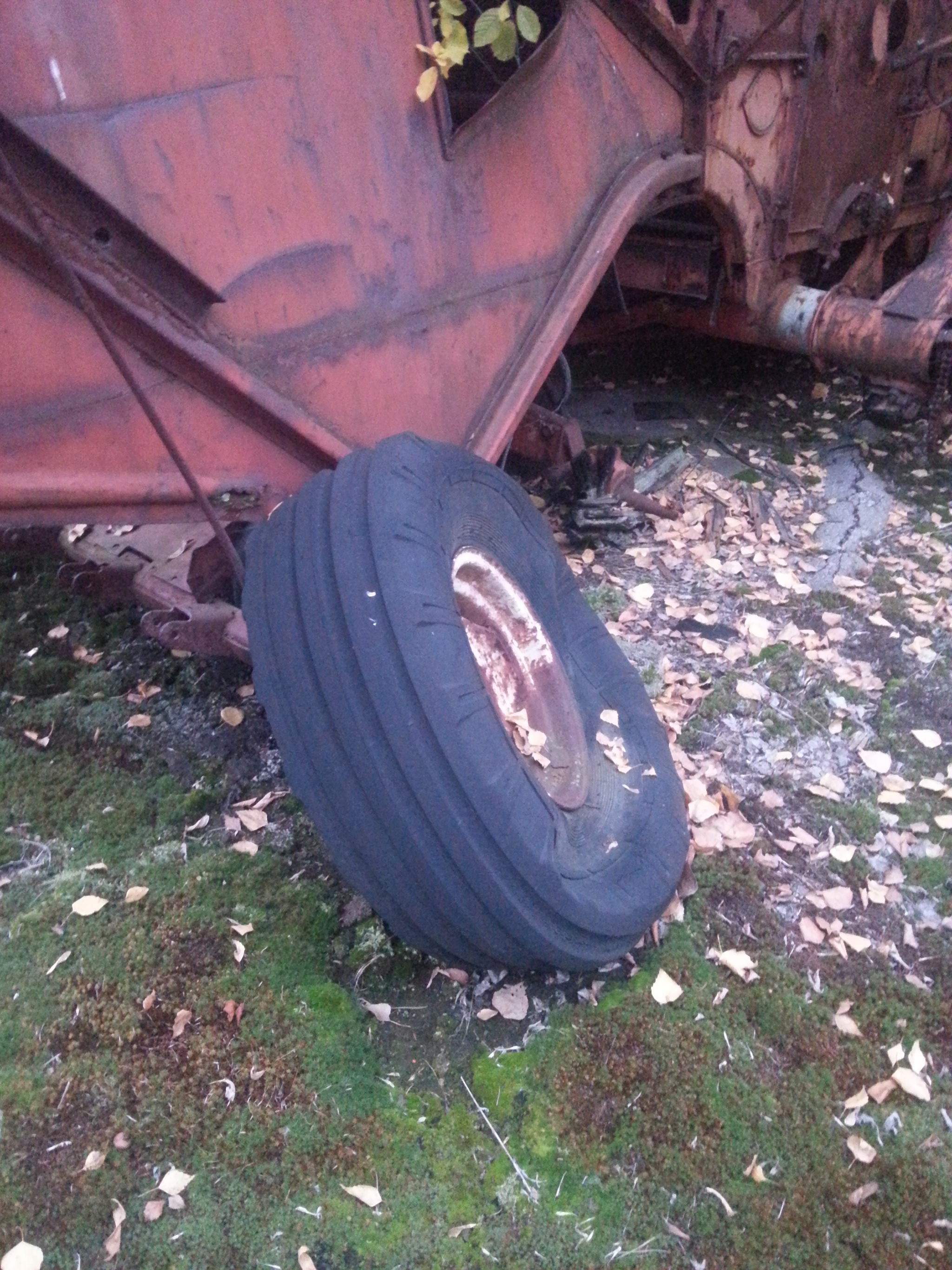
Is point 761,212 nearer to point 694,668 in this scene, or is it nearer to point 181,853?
point 694,668

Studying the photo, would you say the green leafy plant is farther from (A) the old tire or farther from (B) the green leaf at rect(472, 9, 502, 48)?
(A) the old tire

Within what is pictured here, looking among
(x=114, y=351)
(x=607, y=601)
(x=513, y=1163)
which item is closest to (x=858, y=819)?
(x=607, y=601)

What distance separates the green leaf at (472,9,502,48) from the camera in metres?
2.52

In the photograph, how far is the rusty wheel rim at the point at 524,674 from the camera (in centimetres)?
249

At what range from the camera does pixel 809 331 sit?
14.6 ft

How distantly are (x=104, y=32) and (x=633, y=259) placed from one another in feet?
10.6

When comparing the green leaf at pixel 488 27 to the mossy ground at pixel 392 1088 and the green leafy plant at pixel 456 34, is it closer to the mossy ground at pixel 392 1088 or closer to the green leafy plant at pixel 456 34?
the green leafy plant at pixel 456 34

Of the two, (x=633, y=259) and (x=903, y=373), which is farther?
(x=633, y=259)

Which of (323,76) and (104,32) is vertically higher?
(104,32)

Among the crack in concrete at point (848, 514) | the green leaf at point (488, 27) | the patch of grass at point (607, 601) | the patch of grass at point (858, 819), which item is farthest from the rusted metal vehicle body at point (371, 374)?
the crack in concrete at point (848, 514)

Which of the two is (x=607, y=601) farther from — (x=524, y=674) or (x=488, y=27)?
(x=488, y=27)

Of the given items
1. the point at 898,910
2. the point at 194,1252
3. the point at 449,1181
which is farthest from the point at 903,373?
the point at 194,1252


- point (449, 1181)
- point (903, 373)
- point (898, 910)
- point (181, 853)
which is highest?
point (903, 373)

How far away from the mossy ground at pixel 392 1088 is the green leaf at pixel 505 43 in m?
2.29
